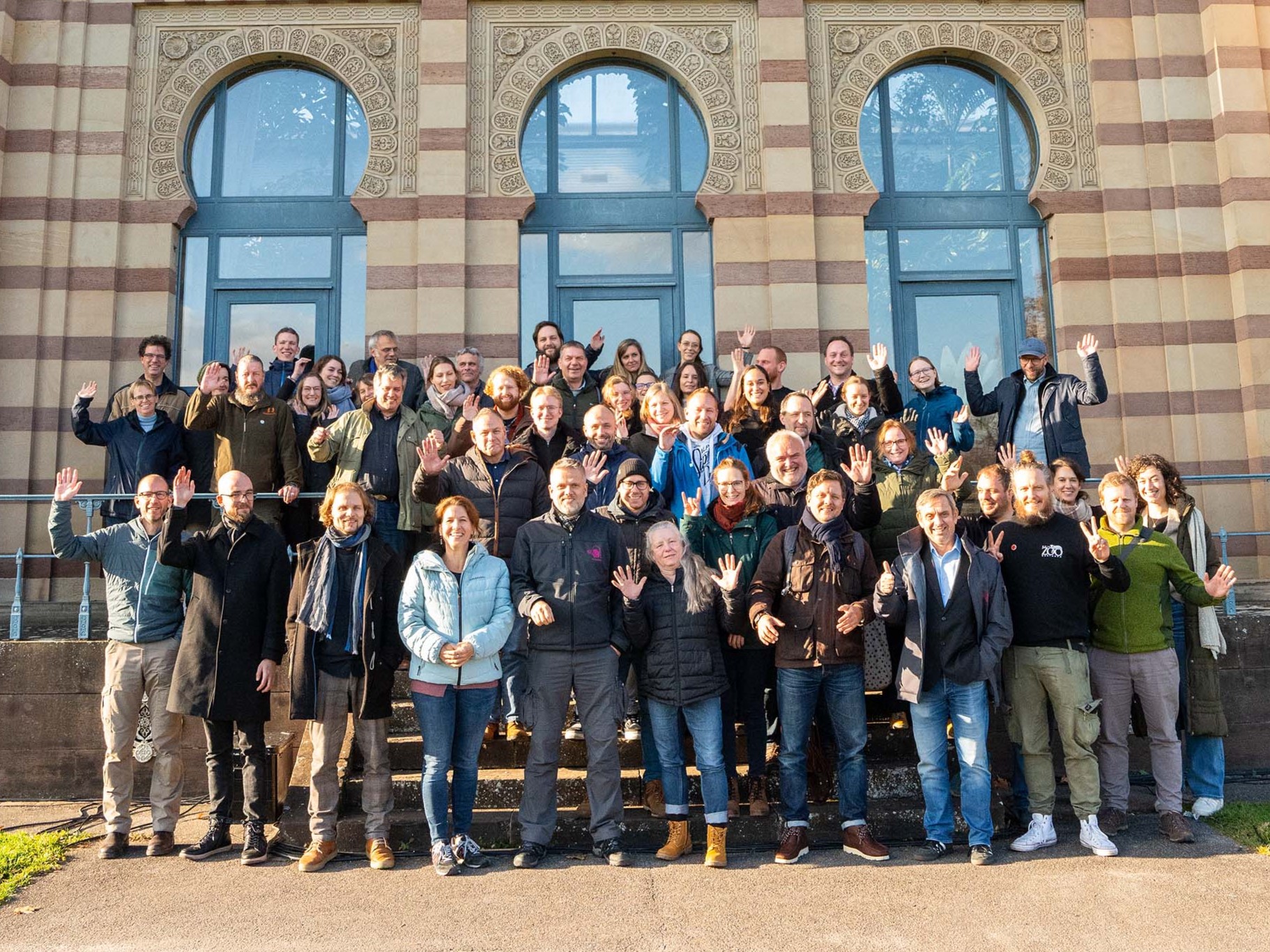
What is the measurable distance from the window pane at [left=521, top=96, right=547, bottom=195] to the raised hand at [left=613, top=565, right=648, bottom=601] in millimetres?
7622

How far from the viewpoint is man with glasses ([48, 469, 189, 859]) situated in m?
7.31

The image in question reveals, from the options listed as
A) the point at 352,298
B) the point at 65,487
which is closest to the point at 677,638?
the point at 65,487

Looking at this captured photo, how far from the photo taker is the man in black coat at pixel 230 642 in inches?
279

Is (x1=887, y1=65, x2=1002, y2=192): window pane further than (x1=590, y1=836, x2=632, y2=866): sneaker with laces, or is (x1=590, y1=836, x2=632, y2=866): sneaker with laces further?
(x1=887, y1=65, x2=1002, y2=192): window pane

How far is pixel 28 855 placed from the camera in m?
7.13

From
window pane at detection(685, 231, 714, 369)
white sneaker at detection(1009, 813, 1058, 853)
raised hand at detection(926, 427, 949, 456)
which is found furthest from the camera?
window pane at detection(685, 231, 714, 369)

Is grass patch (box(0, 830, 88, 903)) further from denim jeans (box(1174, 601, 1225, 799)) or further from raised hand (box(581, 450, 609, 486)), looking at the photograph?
denim jeans (box(1174, 601, 1225, 799))

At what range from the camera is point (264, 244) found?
13.0 meters

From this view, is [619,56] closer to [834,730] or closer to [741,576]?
[741,576]

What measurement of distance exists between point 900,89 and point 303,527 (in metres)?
9.20

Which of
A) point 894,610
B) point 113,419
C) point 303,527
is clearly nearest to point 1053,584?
point 894,610

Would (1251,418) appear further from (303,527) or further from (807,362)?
(303,527)

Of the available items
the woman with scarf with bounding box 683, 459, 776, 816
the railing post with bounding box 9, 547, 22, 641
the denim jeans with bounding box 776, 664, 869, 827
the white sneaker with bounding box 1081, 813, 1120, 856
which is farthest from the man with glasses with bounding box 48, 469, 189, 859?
the white sneaker with bounding box 1081, 813, 1120, 856

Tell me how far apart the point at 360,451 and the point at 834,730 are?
4.43m
